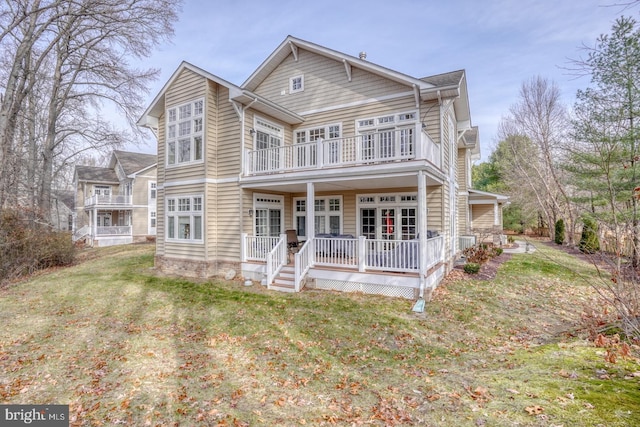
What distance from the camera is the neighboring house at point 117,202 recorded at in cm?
2838

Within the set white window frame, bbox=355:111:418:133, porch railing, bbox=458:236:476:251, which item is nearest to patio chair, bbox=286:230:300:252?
white window frame, bbox=355:111:418:133

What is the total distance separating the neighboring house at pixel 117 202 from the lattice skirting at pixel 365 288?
23.2m

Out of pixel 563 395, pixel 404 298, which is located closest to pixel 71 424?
pixel 563 395

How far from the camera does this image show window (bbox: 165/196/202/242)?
11719 mm

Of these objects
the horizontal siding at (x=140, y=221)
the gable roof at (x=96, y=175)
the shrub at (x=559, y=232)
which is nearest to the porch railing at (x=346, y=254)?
the shrub at (x=559, y=232)

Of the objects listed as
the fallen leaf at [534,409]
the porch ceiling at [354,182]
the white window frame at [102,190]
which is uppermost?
A: the white window frame at [102,190]

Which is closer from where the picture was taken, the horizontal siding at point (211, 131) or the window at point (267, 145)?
the window at point (267, 145)

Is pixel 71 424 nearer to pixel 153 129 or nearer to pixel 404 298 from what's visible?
pixel 404 298

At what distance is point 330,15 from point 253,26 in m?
3.33

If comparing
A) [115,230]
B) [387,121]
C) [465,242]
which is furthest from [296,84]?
[115,230]

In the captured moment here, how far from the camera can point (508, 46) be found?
1245cm

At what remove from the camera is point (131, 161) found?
3194 centimetres

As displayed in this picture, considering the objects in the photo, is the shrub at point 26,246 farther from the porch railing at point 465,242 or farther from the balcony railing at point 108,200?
the porch railing at point 465,242

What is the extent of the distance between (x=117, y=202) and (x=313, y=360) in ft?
99.9
